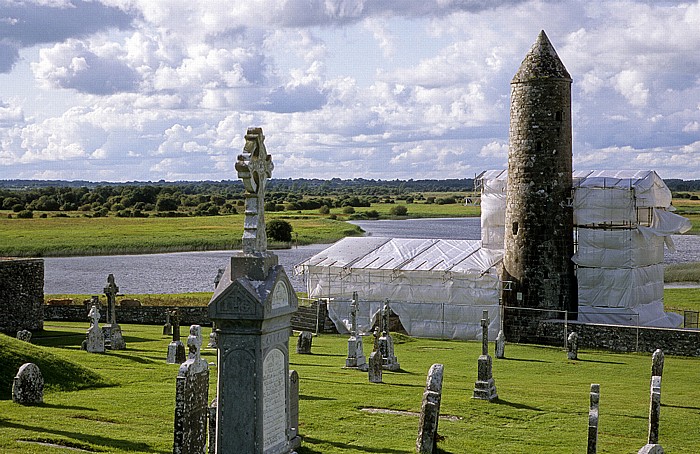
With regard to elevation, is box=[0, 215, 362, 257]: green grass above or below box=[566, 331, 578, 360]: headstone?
above

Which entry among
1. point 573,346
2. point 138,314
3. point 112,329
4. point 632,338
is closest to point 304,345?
point 112,329

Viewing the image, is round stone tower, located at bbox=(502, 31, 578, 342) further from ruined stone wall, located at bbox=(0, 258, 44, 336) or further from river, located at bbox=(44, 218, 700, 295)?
river, located at bbox=(44, 218, 700, 295)

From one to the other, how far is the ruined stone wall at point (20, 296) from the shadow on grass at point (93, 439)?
18.5 meters

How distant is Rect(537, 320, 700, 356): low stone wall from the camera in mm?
30391

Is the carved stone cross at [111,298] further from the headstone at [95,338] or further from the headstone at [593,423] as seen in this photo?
the headstone at [593,423]

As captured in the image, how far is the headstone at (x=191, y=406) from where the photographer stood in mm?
10867

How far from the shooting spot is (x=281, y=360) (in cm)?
1102

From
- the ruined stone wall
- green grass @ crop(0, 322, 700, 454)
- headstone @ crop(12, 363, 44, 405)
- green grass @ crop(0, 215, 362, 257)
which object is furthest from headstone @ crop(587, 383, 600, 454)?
green grass @ crop(0, 215, 362, 257)

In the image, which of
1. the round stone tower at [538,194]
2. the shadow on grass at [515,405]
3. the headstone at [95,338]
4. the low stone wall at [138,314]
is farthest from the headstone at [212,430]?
the low stone wall at [138,314]

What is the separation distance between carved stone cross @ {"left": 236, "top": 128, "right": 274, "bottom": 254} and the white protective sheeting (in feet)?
86.5

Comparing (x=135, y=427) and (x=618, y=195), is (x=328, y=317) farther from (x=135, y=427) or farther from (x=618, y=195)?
(x=135, y=427)

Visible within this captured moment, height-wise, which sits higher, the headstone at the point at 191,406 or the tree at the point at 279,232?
the tree at the point at 279,232

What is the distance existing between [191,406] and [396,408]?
7.61m

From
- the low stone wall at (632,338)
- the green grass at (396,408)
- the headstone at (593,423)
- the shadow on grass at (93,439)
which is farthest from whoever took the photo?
the low stone wall at (632,338)
